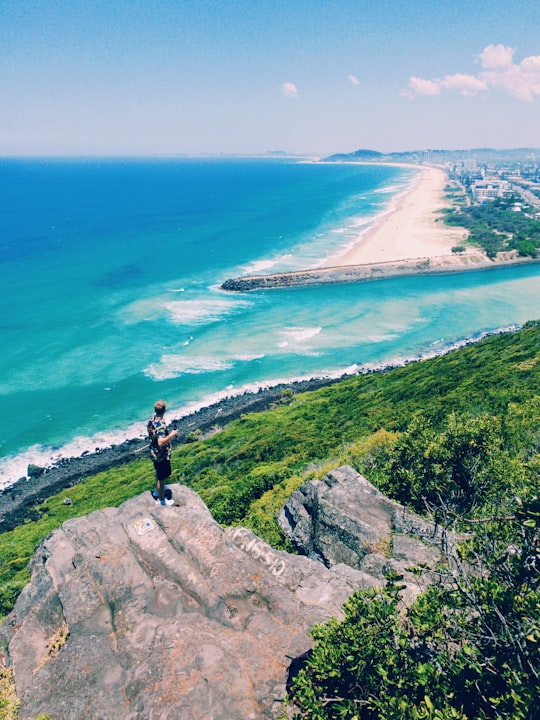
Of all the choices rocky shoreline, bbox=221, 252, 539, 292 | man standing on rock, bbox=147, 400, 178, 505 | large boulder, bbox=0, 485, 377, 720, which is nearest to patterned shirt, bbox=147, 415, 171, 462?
man standing on rock, bbox=147, 400, 178, 505

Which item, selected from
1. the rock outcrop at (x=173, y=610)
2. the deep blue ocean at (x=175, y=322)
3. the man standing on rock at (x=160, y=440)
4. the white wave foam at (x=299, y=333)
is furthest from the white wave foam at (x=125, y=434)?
the man standing on rock at (x=160, y=440)

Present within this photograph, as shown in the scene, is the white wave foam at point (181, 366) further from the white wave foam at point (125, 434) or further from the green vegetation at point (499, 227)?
the green vegetation at point (499, 227)

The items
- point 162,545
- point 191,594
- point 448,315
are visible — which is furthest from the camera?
point 448,315

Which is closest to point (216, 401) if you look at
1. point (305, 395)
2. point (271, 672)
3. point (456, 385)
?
point (305, 395)

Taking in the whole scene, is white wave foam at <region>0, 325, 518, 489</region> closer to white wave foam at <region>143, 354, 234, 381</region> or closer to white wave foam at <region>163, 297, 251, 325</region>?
white wave foam at <region>143, 354, 234, 381</region>

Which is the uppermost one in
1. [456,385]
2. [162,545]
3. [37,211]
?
[37,211]

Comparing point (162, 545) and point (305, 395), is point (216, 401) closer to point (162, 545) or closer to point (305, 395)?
point (305, 395)

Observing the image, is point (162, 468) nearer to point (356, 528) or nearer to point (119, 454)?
point (356, 528)
